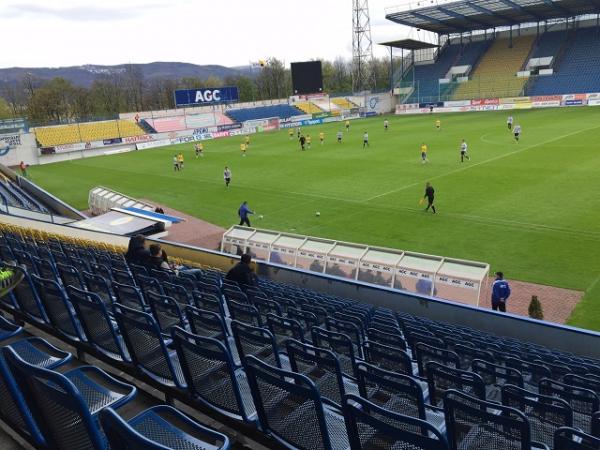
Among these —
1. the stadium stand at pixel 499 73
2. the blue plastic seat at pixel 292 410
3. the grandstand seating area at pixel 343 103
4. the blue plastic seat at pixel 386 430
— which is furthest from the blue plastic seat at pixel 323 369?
the grandstand seating area at pixel 343 103

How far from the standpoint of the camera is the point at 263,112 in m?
79.2

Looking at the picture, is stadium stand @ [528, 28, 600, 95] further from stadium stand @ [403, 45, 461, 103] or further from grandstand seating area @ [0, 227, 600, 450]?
grandstand seating area @ [0, 227, 600, 450]

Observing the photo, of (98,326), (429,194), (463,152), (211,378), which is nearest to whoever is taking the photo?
(211,378)

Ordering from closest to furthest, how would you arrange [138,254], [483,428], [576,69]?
[483,428], [138,254], [576,69]

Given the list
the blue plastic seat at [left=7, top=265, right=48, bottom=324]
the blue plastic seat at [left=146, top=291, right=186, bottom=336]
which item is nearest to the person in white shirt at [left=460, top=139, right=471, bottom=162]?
the blue plastic seat at [left=146, top=291, right=186, bottom=336]

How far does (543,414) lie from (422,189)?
76.1 ft

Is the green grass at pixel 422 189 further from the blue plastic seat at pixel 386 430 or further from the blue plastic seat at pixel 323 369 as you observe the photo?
the blue plastic seat at pixel 386 430

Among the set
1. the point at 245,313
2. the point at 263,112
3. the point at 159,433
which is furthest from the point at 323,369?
the point at 263,112

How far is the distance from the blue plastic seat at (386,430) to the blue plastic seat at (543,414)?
1730 mm

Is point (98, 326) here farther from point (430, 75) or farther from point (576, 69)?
point (430, 75)

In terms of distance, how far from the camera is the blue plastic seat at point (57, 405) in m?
3.02

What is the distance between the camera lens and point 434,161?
34.6 meters

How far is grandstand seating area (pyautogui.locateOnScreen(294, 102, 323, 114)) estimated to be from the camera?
3310 inches

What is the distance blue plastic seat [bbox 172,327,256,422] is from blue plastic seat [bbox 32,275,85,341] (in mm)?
2094
